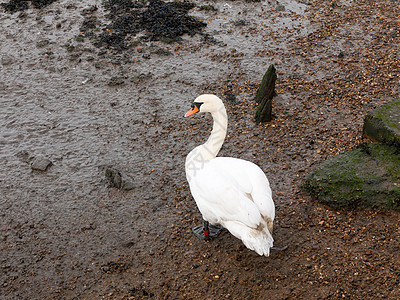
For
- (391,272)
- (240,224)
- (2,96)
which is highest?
(240,224)

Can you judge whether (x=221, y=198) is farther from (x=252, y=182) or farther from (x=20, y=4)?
(x=20, y=4)

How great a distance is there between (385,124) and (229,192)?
2547 millimetres

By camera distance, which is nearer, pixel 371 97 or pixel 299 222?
pixel 299 222

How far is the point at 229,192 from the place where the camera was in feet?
13.8

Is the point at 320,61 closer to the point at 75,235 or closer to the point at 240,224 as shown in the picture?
the point at 240,224

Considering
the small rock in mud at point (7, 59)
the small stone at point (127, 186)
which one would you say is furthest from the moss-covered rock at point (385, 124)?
the small rock in mud at point (7, 59)

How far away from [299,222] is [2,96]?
5639mm

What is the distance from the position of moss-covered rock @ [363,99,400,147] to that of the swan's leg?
8.15ft

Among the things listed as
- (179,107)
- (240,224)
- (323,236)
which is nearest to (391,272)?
(323,236)

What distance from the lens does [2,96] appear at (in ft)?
24.3

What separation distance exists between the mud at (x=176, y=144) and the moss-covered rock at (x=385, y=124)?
1.29 ft

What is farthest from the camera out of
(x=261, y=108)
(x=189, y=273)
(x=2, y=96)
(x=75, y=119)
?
(x=2, y=96)

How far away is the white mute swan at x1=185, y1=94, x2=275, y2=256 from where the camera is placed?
403cm

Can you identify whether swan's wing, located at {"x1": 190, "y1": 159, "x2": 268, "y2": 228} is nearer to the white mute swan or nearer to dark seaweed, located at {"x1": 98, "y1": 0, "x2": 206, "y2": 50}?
the white mute swan
